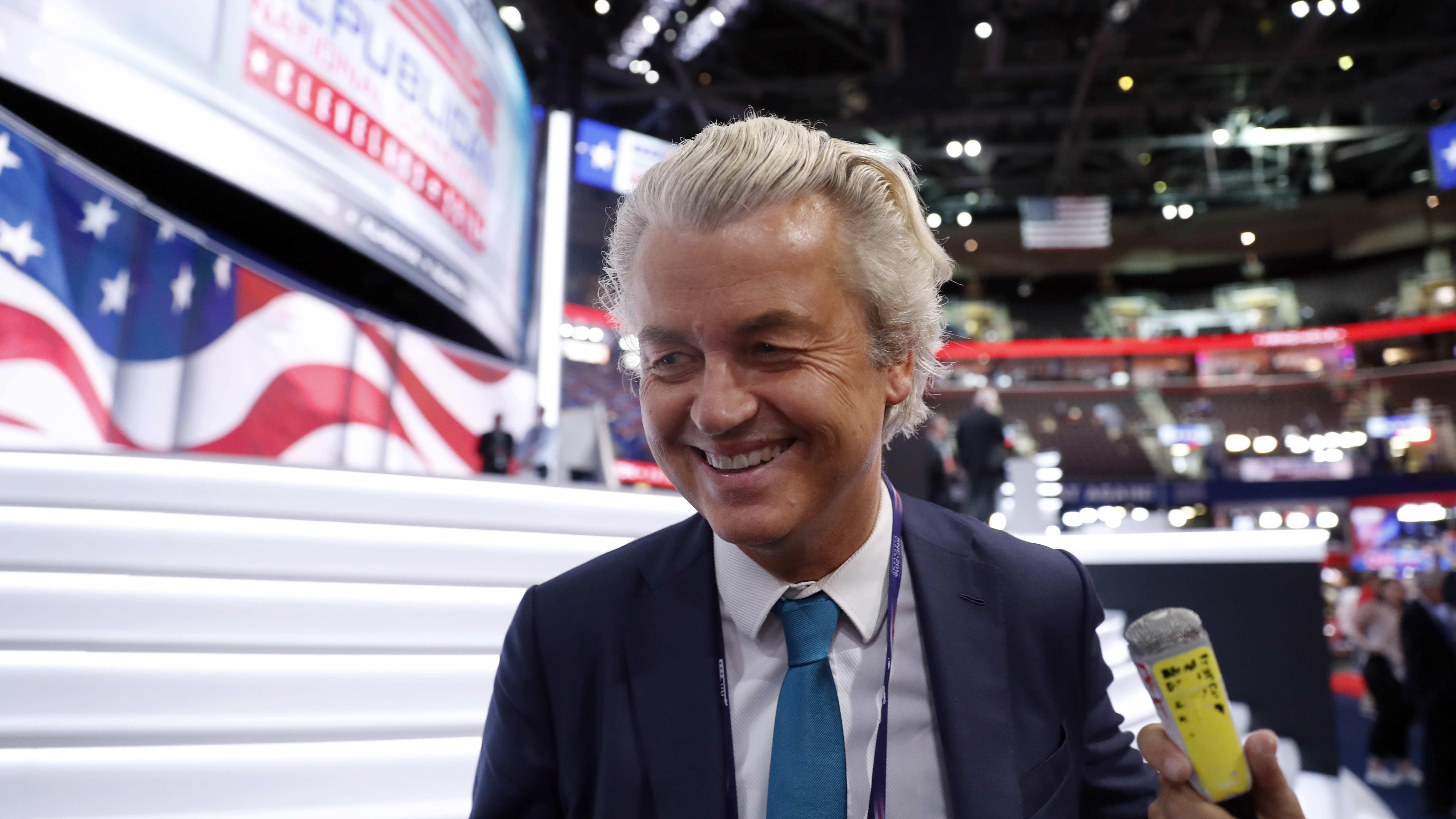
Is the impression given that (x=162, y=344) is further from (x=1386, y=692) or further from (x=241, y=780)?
(x=1386, y=692)

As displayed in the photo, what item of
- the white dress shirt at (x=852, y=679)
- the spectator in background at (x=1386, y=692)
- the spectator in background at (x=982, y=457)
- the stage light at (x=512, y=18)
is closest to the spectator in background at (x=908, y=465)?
the white dress shirt at (x=852, y=679)

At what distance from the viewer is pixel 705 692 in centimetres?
104

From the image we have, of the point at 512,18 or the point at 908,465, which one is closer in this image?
the point at 908,465

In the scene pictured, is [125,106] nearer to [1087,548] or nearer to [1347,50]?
[1087,548]

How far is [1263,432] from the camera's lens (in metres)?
23.7

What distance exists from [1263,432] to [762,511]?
2775 centimetres

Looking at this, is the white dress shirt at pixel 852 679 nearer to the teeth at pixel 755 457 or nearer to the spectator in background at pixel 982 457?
the teeth at pixel 755 457

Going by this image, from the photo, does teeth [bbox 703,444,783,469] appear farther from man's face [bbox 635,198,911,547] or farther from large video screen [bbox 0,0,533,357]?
large video screen [bbox 0,0,533,357]

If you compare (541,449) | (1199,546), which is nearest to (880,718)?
(1199,546)

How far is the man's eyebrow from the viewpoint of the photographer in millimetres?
968

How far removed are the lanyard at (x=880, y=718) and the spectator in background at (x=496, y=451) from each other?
5722 mm

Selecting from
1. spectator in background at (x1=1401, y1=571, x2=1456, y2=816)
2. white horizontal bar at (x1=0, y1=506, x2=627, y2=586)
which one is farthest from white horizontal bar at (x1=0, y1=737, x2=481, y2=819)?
spectator in background at (x1=1401, y1=571, x2=1456, y2=816)

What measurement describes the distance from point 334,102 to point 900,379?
4879 mm

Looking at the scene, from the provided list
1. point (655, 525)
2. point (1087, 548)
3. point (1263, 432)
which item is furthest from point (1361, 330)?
point (655, 525)
